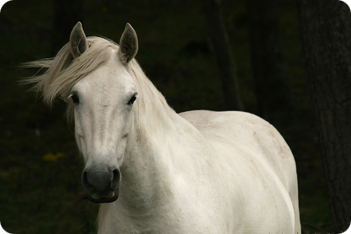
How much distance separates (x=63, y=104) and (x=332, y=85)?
507 cm

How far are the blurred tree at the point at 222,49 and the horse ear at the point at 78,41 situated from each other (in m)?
4.45

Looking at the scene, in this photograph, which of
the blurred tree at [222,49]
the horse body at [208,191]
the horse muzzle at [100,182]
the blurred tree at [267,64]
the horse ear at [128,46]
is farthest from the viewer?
the blurred tree at [267,64]

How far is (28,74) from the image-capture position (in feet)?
42.5

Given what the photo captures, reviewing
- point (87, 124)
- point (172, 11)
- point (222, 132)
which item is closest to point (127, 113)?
point (87, 124)

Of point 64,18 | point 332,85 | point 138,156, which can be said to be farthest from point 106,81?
point 64,18

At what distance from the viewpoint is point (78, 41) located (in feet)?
8.96

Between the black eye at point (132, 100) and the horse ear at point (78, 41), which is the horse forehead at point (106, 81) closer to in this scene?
the black eye at point (132, 100)

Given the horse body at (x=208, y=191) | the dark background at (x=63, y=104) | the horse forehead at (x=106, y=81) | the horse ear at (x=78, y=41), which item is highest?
the horse ear at (x=78, y=41)

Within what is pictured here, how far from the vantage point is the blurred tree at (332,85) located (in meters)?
4.55

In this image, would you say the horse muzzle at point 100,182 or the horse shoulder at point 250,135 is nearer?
the horse muzzle at point 100,182

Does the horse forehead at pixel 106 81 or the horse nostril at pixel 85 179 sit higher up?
the horse forehead at pixel 106 81

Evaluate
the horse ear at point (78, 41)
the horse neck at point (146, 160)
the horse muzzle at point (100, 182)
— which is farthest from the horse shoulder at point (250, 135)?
the horse muzzle at point (100, 182)

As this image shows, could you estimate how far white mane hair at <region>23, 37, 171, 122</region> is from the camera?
262cm

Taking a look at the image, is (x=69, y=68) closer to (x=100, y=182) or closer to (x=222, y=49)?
(x=100, y=182)
